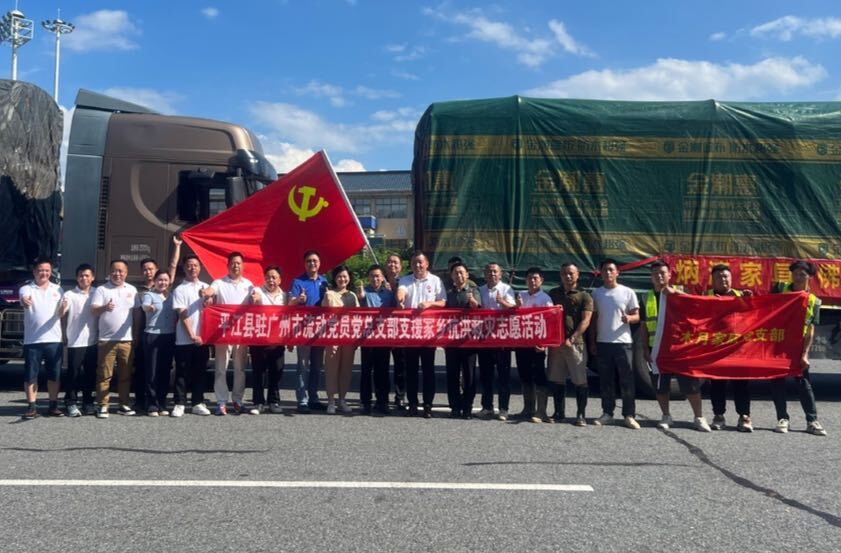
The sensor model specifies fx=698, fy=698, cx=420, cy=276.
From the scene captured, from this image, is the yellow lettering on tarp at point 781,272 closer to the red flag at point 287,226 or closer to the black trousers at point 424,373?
the black trousers at point 424,373

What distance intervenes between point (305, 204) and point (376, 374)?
7.27 feet

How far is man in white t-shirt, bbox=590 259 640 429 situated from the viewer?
711cm

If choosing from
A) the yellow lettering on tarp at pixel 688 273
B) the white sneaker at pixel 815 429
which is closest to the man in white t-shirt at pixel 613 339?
the yellow lettering on tarp at pixel 688 273

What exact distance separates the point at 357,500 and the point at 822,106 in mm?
7797

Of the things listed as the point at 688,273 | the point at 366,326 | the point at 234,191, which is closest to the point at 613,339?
the point at 688,273

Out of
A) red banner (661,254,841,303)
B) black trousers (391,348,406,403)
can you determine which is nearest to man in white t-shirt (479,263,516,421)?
black trousers (391,348,406,403)

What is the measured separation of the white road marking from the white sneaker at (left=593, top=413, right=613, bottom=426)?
94.1 inches

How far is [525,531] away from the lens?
3.88m

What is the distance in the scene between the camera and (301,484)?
4.73m

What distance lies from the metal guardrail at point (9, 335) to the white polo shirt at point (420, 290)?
4.70m

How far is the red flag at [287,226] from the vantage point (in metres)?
8.12

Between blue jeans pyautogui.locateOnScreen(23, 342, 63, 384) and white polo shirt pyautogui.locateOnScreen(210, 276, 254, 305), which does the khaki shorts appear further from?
blue jeans pyautogui.locateOnScreen(23, 342, 63, 384)

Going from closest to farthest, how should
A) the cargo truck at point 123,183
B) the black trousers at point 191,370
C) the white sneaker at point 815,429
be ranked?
the white sneaker at point 815,429
the black trousers at point 191,370
the cargo truck at point 123,183

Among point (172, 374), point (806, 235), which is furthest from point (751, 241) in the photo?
point (172, 374)
